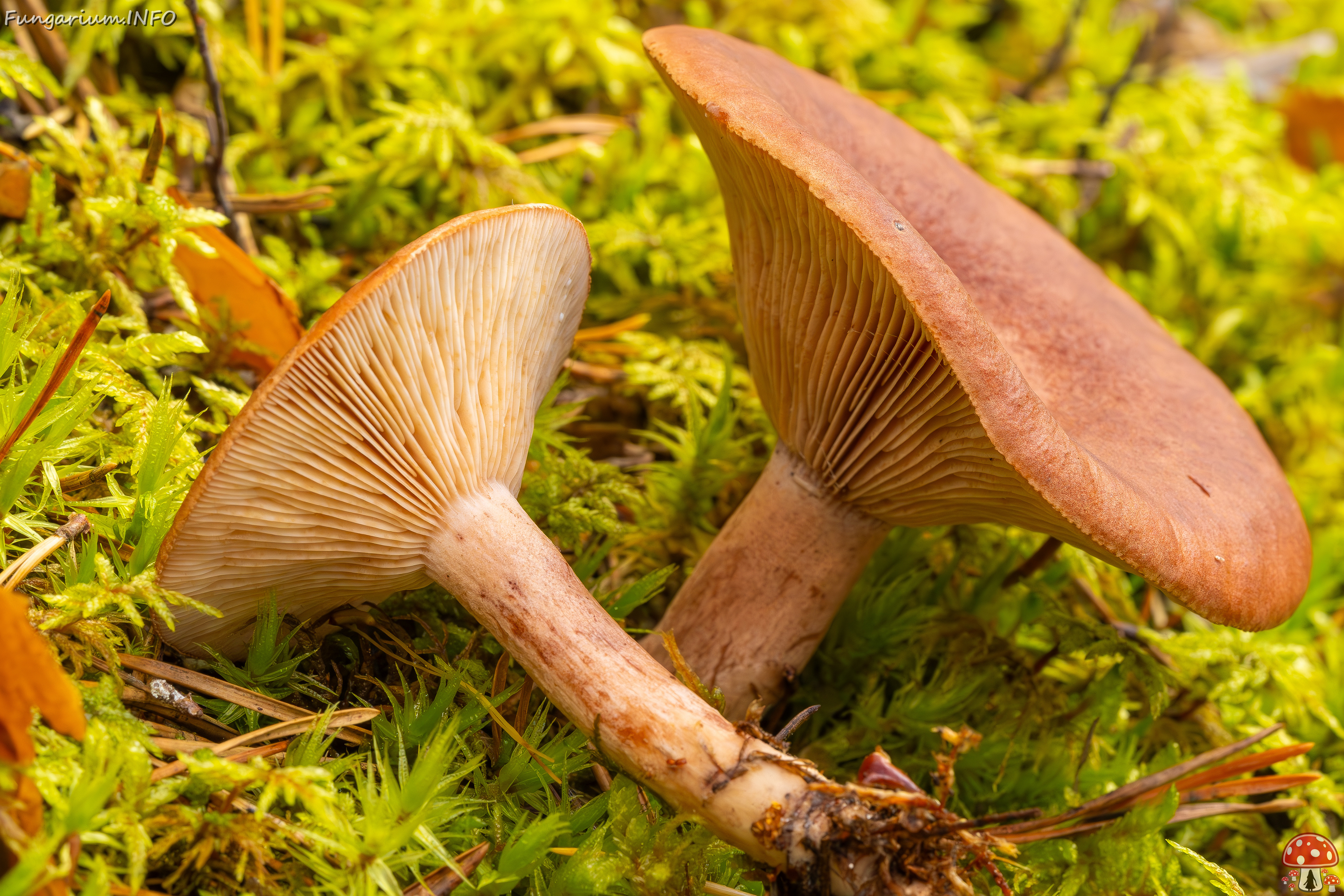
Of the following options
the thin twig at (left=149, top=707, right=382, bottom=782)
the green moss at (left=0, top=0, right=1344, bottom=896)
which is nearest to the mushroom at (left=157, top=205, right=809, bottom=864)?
the green moss at (left=0, top=0, right=1344, bottom=896)

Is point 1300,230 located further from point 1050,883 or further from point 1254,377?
point 1050,883

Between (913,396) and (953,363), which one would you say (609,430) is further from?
(953,363)

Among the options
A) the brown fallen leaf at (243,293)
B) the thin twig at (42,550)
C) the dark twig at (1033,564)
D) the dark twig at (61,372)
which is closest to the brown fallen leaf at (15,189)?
the brown fallen leaf at (243,293)

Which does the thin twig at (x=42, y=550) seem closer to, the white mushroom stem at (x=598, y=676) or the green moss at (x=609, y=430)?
the green moss at (x=609, y=430)

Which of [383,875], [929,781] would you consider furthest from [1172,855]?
[383,875]

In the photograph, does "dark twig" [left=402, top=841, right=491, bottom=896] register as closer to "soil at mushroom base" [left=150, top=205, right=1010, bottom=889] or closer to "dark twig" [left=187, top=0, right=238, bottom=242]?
"soil at mushroom base" [left=150, top=205, right=1010, bottom=889]

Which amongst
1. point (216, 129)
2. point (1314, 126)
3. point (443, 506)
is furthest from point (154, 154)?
point (1314, 126)
